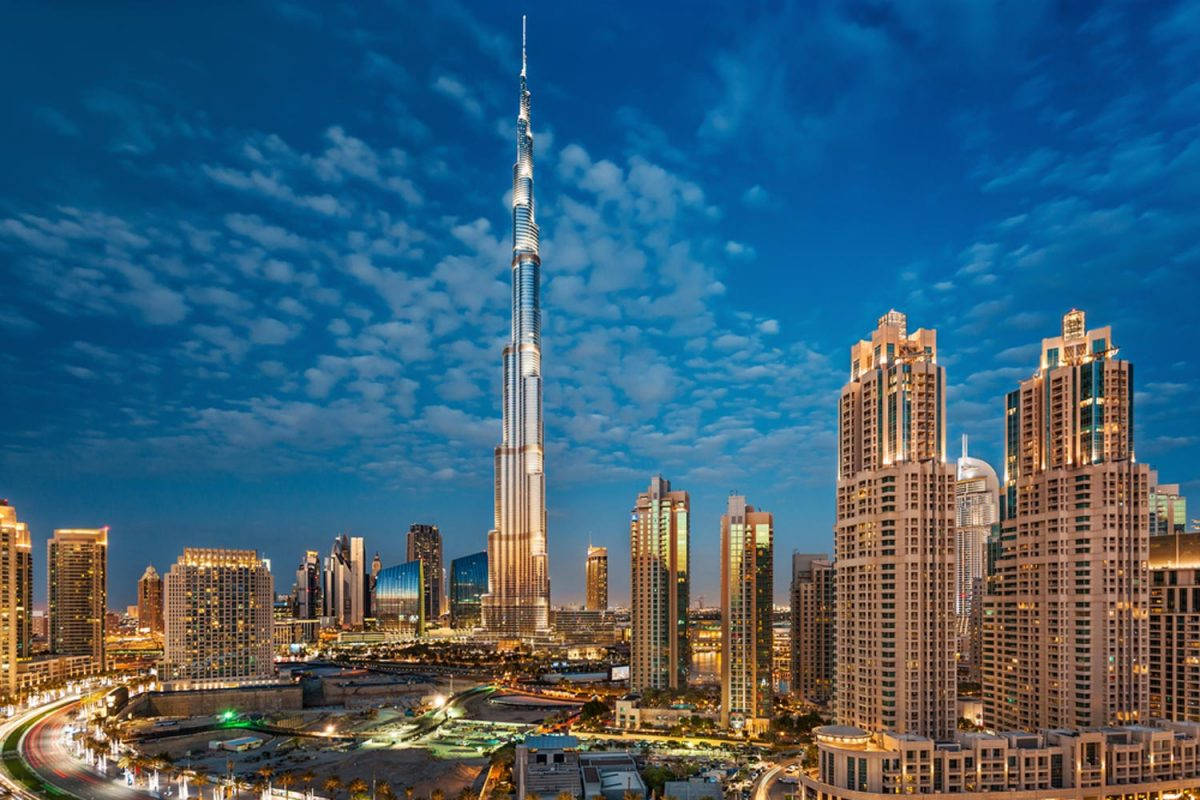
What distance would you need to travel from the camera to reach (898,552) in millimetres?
46531

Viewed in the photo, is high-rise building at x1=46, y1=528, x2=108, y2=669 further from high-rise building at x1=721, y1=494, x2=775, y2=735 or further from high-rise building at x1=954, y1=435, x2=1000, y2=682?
high-rise building at x1=954, y1=435, x2=1000, y2=682

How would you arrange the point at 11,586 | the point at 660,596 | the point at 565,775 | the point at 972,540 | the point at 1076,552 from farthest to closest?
the point at 972,540, the point at 11,586, the point at 660,596, the point at 1076,552, the point at 565,775

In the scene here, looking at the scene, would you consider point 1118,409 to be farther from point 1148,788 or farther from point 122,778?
point 122,778

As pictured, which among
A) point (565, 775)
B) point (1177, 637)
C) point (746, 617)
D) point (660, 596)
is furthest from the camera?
point (660, 596)

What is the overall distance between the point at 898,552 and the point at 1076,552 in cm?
1307

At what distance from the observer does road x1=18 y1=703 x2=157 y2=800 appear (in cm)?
5416

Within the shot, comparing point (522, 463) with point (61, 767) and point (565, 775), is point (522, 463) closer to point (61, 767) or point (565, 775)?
point (61, 767)

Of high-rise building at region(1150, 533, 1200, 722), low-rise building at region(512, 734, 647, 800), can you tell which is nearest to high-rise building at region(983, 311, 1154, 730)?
high-rise building at region(1150, 533, 1200, 722)

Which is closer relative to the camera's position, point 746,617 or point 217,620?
point 746,617

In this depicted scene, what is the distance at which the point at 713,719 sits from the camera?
242 feet

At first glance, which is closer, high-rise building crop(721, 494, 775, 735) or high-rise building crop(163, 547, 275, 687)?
high-rise building crop(721, 494, 775, 735)

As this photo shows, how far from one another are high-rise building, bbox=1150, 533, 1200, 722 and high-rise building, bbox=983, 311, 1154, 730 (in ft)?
17.2

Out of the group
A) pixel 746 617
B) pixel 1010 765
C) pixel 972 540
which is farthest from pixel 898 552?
pixel 972 540

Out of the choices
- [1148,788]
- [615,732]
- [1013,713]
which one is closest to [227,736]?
[615,732]
